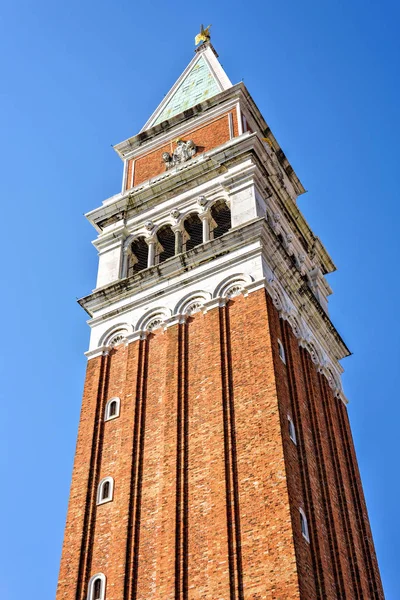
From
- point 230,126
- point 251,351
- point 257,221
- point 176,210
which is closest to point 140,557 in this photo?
point 251,351

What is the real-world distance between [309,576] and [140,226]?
19893 millimetres

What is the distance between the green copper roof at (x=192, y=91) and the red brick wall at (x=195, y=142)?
136 inches

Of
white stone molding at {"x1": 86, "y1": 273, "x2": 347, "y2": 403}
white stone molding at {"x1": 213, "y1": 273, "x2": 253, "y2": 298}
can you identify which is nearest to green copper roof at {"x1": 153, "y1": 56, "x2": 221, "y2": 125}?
white stone molding at {"x1": 86, "y1": 273, "x2": 347, "y2": 403}

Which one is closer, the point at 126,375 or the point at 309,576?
the point at 309,576

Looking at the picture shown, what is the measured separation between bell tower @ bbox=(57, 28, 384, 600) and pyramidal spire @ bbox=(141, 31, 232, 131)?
4119 mm

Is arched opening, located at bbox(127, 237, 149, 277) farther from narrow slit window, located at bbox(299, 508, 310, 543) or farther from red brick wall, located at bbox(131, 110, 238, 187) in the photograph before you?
narrow slit window, located at bbox(299, 508, 310, 543)

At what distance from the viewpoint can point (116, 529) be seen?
27250 mm

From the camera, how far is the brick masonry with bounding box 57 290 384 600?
24.5 metres

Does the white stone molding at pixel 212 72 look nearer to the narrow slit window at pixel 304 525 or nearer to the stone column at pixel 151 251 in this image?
the stone column at pixel 151 251

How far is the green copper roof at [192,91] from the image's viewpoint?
4759 centimetres

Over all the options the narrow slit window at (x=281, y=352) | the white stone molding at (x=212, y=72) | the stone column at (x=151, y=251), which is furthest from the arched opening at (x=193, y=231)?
the white stone molding at (x=212, y=72)

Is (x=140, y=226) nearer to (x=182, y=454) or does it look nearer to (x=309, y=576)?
(x=182, y=454)

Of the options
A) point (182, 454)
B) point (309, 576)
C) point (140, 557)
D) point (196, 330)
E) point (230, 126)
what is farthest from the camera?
point (230, 126)

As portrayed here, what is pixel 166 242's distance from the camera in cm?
3844
